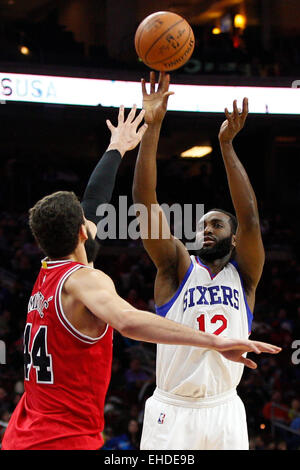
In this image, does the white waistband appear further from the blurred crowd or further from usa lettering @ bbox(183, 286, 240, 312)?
the blurred crowd

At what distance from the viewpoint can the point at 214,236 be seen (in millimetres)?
4184

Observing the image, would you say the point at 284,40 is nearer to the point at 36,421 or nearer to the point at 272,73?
the point at 272,73

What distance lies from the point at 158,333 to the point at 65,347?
445mm

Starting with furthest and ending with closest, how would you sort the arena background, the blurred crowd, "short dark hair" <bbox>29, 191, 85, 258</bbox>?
the arena background < the blurred crowd < "short dark hair" <bbox>29, 191, 85, 258</bbox>

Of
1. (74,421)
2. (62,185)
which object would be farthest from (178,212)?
(74,421)

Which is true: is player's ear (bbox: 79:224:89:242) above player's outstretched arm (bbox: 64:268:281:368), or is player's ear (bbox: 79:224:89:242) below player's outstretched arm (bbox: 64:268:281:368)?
above

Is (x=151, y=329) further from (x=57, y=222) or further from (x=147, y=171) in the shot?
(x=147, y=171)

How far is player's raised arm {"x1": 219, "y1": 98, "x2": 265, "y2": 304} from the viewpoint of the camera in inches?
163

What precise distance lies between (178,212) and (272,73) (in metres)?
3.99

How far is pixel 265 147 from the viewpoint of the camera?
18.9 meters

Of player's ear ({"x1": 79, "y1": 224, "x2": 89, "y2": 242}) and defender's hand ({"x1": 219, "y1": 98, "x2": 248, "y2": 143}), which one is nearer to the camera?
player's ear ({"x1": 79, "y1": 224, "x2": 89, "y2": 242})

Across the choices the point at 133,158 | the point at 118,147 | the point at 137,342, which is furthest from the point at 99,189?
the point at 133,158

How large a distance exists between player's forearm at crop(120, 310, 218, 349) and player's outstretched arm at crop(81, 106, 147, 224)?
47.1 inches

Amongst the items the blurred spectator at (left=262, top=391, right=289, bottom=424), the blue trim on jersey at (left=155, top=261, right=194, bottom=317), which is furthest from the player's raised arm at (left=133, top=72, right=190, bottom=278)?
the blurred spectator at (left=262, top=391, right=289, bottom=424)
